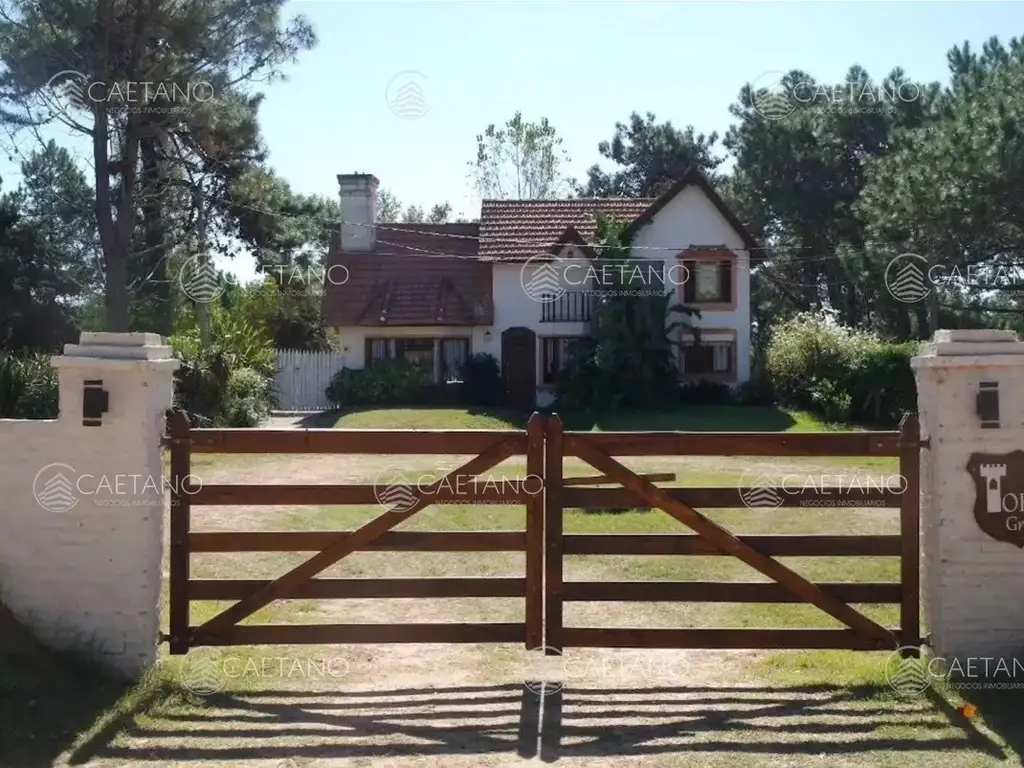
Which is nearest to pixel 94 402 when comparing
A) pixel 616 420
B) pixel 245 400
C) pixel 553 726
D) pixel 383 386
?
pixel 553 726

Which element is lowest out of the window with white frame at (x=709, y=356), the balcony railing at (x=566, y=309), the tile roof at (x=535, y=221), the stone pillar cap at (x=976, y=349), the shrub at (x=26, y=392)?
the shrub at (x=26, y=392)

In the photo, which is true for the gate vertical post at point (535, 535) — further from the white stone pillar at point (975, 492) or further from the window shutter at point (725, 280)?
the window shutter at point (725, 280)

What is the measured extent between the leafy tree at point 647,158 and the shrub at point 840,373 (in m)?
23.9

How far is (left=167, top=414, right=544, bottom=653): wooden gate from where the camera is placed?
639cm

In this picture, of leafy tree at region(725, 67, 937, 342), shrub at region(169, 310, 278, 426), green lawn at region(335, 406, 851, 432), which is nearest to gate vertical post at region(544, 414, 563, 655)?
shrub at region(169, 310, 278, 426)

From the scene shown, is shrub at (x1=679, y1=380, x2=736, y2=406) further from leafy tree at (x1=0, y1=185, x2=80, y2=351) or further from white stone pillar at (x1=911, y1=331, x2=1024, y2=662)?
white stone pillar at (x1=911, y1=331, x2=1024, y2=662)

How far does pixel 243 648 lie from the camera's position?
7.17 m

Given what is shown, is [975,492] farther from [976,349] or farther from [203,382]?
[203,382]

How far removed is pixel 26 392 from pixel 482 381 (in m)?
13.5

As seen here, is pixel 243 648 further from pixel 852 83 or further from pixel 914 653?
pixel 852 83

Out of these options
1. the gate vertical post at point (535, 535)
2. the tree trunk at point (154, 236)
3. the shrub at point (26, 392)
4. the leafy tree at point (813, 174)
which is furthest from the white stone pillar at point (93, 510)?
the leafy tree at point (813, 174)

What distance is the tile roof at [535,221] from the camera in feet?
106

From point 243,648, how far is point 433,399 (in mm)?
23791

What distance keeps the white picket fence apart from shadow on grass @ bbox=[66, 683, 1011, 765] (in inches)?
1062
